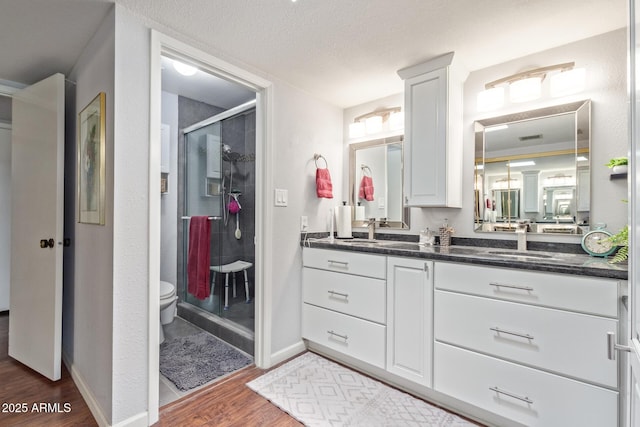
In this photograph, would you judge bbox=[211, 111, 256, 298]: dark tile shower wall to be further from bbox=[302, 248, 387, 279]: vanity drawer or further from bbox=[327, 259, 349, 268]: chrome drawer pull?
bbox=[327, 259, 349, 268]: chrome drawer pull

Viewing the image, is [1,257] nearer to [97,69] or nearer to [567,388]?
[97,69]

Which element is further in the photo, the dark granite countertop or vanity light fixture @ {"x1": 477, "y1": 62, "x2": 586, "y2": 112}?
vanity light fixture @ {"x1": 477, "y1": 62, "x2": 586, "y2": 112}

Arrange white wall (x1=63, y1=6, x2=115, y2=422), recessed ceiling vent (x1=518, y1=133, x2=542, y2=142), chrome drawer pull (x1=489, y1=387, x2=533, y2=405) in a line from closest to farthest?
chrome drawer pull (x1=489, y1=387, x2=533, y2=405) < white wall (x1=63, y1=6, x2=115, y2=422) < recessed ceiling vent (x1=518, y1=133, x2=542, y2=142)

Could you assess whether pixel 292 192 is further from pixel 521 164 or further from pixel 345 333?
pixel 521 164

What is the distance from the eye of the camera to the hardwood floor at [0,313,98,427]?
1.65 meters

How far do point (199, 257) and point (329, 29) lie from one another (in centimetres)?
231

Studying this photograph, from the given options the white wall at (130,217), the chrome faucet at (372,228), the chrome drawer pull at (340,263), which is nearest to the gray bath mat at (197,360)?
the white wall at (130,217)

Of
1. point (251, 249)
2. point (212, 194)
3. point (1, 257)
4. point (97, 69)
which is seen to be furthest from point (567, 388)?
point (1, 257)

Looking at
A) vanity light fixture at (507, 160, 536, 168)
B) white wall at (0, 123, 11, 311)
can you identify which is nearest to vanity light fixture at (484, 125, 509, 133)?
vanity light fixture at (507, 160, 536, 168)

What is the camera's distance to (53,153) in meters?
2.07

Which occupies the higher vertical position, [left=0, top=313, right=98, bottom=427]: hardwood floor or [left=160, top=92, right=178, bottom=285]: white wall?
[left=160, top=92, right=178, bottom=285]: white wall

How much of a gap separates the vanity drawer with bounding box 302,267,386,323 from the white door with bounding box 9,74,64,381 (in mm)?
1699

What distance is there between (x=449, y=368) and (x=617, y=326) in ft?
2.55

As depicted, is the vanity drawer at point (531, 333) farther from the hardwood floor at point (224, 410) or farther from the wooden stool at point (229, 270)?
the wooden stool at point (229, 270)
